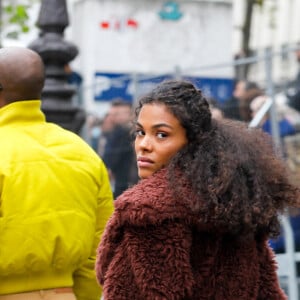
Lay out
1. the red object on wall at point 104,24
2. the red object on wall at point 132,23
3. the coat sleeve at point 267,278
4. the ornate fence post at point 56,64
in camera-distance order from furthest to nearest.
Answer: the red object on wall at point 132,23
the red object on wall at point 104,24
the ornate fence post at point 56,64
the coat sleeve at point 267,278

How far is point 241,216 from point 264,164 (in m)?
0.30

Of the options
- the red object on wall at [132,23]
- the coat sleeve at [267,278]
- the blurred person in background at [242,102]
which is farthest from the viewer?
the red object on wall at [132,23]

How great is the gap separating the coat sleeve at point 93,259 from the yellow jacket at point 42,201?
2 cm

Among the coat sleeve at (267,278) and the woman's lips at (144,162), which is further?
the coat sleeve at (267,278)

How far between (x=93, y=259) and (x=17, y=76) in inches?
39.0

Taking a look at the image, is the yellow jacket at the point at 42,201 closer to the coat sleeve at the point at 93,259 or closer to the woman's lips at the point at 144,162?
the coat sleeve at the point at 93,259

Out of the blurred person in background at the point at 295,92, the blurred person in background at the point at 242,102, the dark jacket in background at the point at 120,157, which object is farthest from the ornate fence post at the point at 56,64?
the dark jacket in background at the point at 120,157

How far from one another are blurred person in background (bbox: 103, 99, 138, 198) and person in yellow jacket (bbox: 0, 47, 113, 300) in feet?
16.1

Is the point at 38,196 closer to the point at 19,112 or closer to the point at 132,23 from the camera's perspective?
the point at 19,112

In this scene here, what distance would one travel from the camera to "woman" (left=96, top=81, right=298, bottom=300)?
3.50 m

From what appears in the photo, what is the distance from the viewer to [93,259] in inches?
197

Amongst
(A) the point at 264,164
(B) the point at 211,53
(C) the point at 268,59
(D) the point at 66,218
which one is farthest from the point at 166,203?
(B) the point at 211,53

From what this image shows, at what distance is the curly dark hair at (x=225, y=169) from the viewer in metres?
3.54

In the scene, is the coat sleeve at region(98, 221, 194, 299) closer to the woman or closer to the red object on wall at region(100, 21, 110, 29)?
the woman
